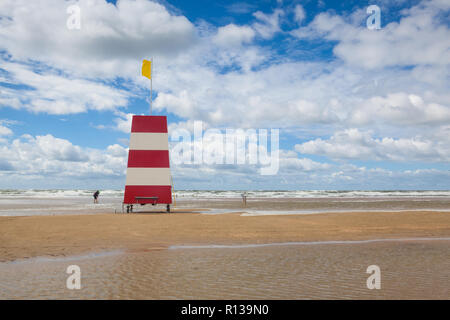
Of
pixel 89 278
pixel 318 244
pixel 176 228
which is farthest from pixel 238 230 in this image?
pixel 89 278

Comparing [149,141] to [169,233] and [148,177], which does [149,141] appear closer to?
[148,177]

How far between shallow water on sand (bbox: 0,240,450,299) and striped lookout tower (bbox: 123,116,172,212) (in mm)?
11949

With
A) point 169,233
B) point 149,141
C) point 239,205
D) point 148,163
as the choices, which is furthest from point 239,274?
point 239,205

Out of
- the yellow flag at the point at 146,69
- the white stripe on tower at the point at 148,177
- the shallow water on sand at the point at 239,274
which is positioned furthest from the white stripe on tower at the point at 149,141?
the shallow water on sand at the point at 239,274

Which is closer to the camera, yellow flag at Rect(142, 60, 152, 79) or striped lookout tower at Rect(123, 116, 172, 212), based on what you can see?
striped lookout tower at Rect(123, 116, 172, 212)

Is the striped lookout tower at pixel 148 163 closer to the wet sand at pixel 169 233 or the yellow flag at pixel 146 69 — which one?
the yellow flag at pixel 146 69

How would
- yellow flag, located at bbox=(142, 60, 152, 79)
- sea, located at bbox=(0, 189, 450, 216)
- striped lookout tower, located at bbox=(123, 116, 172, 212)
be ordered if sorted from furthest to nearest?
sea, located at bbox=(0, 189, 450, 216) → yellow flag, located at bbox=(142, 60, 152, 79) → striped lookout tower, located at bbox=(123, 116, 172, 212)

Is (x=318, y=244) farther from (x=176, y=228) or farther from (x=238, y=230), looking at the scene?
(x=176, y=228)

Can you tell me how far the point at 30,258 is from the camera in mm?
8211

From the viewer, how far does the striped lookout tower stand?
21.0 meters

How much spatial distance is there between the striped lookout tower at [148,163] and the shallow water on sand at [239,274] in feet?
39.2

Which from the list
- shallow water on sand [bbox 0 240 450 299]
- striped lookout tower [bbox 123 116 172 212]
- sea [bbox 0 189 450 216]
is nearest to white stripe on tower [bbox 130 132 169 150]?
striped lookout tower [bbox 123 116 172 212]

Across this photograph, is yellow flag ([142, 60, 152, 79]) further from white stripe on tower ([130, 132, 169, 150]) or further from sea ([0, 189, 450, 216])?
sea ([0, 189, 450, 216])

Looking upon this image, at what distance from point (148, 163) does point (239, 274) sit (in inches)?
601
